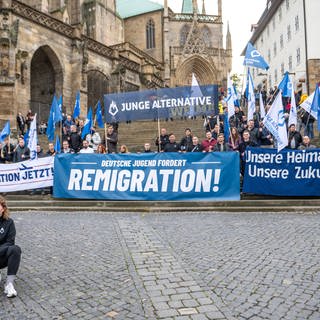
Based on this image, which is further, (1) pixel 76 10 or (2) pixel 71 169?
(1) pixel 76 10

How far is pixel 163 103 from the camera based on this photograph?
1253 centimetres

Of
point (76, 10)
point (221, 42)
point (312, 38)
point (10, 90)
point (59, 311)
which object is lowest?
point (59, 311)

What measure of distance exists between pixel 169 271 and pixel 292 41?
33.7 metres

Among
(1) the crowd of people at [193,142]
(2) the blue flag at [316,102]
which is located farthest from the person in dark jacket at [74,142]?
(2) the blue flag at [316,102]

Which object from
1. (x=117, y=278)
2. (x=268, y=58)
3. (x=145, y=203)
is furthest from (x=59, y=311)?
(x=268, y=58)

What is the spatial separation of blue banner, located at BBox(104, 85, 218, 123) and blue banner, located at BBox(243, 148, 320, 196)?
2484mm

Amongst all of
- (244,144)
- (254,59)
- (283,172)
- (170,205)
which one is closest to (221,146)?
(244,144)

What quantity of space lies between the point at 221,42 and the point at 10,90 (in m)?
43.6

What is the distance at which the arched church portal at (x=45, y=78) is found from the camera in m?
27.1

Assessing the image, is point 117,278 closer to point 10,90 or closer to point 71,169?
point 71,169

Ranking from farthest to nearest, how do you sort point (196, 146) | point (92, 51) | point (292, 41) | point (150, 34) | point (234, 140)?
1. point (150, 34)
2. point (292, 41)
3. point (92, 51)
4. point (234, 140)
5. point (196, 146)

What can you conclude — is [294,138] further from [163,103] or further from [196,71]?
[196,71]

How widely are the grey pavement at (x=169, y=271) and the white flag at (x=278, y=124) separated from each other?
2.65m

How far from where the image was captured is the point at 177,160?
1045cm
